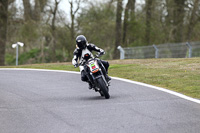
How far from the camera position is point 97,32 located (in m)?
44.1

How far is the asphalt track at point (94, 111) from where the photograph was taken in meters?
6.62

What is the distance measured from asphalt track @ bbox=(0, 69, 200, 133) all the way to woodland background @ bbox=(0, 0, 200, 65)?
22.2m

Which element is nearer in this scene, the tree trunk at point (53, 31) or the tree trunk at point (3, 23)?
the tree trunk at point (3, 23)

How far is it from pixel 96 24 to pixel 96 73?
33.7 meters

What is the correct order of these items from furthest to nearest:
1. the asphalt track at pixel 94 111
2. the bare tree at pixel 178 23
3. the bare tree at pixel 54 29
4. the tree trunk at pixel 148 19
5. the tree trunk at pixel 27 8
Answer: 1. the bare tree at pixel 54 29
2. the tree trunk at pixel 27 8
3. the tree trunk at pixel 148 19
4. the bare tree at pixel 178 23
5. the asphalt track at pixel 94 111

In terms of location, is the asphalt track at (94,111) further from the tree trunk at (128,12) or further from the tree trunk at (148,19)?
the tree trunk at (148,19)

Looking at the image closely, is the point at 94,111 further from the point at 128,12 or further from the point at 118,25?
the point at 128,12

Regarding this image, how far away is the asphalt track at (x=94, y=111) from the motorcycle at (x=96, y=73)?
0.29 meters

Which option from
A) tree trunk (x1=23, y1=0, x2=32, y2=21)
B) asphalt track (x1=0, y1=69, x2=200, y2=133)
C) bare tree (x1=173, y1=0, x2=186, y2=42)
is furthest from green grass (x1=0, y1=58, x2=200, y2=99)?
tree trunk (x1=23, y1=0, x2=32, y2=21)

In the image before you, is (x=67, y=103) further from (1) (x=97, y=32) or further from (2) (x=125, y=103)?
(1) (x=97, y=32)

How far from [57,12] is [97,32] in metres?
4.79

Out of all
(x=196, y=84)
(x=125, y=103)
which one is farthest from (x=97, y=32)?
(x=125, y=103)

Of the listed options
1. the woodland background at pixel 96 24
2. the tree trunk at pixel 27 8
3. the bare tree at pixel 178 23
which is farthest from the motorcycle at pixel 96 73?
the tree trunk at pixel 27 8

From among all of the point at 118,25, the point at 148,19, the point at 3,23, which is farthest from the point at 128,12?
the point at 3,23
